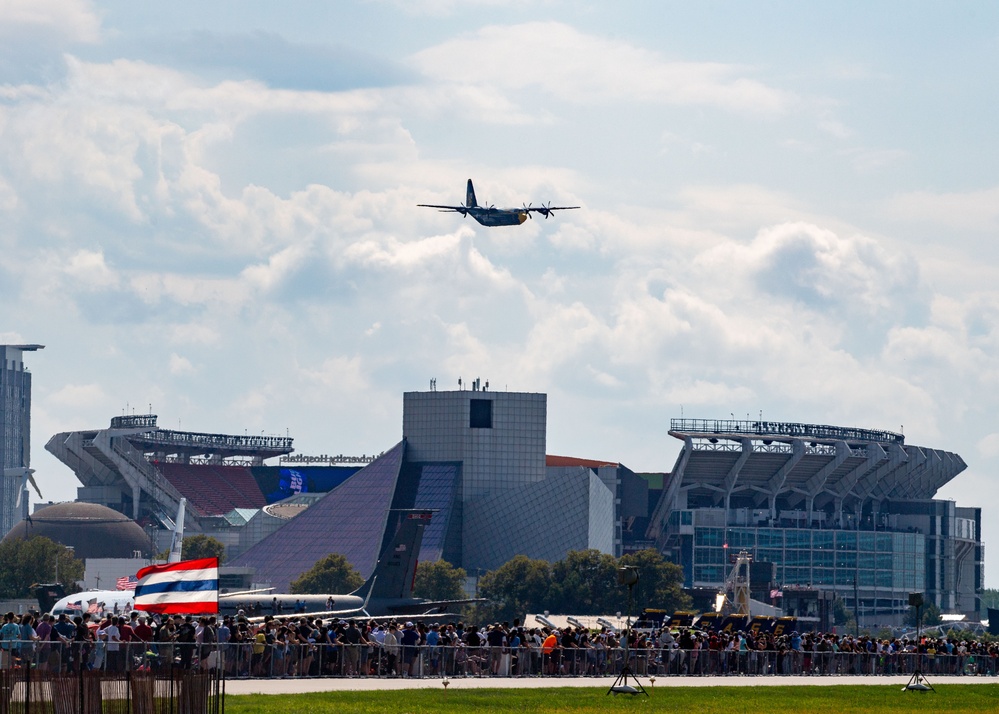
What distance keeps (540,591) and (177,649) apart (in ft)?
503

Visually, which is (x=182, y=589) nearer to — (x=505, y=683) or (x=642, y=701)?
(x=642, y=701)

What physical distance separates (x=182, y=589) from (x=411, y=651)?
13.8 metres

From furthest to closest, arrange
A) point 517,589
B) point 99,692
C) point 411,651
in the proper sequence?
point 517,589
point 411,651
point 99,692

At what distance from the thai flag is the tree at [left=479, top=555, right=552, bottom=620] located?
14816cm

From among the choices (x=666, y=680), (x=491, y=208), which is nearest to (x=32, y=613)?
(x=666, y=680)

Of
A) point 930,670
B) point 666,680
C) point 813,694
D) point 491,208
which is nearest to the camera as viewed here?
point 813,694

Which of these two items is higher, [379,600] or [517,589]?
[517,589]

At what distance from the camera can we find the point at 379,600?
93375 mm

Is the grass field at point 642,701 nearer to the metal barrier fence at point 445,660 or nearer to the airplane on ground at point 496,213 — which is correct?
the metal barrier fence at point 445,660

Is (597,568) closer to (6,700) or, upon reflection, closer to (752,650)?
(752,650)

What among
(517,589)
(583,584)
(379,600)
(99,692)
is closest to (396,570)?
(379,600)

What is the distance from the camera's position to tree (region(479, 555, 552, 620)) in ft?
631

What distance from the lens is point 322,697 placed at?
43938 mm

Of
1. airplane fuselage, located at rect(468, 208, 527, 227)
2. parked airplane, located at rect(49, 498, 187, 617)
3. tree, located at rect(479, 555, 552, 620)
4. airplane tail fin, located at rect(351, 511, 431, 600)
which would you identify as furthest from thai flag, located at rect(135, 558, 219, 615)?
tree, located at rect(479, 555, 552, 620)
